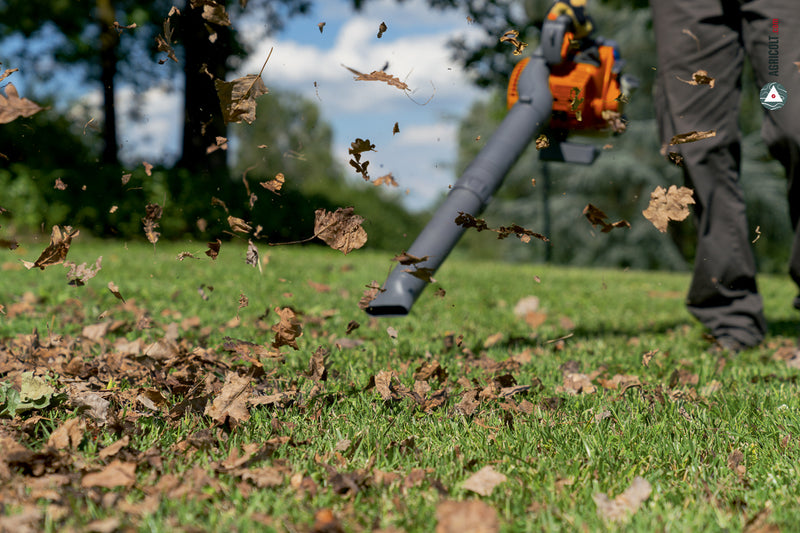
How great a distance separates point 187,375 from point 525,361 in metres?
1.36

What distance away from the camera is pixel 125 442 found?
5.11ft

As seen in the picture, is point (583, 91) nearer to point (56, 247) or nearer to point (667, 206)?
point (667, 206)

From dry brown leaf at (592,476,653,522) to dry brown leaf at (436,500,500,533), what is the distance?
0.78 feet

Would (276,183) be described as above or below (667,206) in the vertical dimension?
above

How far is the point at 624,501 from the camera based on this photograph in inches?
53.6

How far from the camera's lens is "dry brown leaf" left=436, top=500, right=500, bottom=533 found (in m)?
1.18

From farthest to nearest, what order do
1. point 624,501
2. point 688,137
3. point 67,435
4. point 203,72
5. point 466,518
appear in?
point 688,137
point 203,72
point 67,435
point 624,501
point 466,518

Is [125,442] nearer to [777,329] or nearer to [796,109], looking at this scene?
[796,109]

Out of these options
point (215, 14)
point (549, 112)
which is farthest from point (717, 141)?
point (215, 14)

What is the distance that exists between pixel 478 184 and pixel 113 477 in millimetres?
1678

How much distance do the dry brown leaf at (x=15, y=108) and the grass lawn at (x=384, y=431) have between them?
73cm

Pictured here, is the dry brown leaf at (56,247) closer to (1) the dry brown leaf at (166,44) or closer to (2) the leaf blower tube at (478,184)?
(1) the dry brown leaf at (166,44)

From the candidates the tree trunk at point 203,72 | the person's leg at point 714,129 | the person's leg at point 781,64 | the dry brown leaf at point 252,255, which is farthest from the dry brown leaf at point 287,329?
the person's leg at point 781,64

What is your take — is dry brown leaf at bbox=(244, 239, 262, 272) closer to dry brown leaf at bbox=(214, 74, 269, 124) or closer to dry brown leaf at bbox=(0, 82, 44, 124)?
dry brown leaf at bbox=(214, 74, 269, 124)
